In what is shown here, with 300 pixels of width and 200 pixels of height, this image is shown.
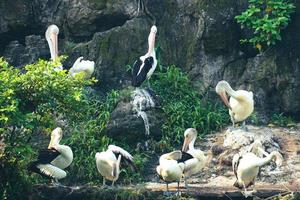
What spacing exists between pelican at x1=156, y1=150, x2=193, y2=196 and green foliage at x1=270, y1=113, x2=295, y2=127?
3827 mm

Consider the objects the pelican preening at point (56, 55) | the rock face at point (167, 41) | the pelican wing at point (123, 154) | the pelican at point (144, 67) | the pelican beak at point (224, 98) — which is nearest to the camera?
the pelican wing at point (123, 154)

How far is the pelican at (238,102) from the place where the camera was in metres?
16.7

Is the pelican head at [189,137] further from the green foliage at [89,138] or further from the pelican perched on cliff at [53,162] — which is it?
the pelican perched on cliff at [53,162]

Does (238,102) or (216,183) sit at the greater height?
(238,102)

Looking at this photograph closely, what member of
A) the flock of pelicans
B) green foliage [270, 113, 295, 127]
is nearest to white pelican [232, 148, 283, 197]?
the flock of pelicans

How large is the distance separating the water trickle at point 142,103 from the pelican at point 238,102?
148 cm

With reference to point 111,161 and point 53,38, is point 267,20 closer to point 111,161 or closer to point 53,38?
point 53,38

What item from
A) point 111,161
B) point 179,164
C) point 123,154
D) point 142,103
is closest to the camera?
point 179,164

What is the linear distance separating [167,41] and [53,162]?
5.54 meters

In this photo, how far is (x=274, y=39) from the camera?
1836cm

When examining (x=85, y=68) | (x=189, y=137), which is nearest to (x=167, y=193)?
(x=189, y=137)

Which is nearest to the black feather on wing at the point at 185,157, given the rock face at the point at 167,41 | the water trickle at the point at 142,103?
the water trickle at the point at 142,103

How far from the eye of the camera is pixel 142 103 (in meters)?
17.3

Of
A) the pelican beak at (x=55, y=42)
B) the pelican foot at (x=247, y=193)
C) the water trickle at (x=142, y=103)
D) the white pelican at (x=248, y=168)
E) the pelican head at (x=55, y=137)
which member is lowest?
the pelican foot at (x=247, y=193)
